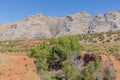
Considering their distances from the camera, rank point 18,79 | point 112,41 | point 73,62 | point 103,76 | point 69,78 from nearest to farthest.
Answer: point 18,79 → point 69,78 → point 103,76 → point 73,62 → point 112,41

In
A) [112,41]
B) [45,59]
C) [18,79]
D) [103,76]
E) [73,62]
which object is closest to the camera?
[18,79]

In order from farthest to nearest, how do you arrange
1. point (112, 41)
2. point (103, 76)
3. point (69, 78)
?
1. point (112, 41)
2. point (103, 76)
3. point (69, 78)

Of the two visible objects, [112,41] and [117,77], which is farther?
[112,41]

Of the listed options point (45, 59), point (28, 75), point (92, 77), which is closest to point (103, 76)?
point (92, 77)

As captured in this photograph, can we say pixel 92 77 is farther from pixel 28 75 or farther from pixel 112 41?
pixel 112 41

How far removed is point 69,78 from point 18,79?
15.5 metres

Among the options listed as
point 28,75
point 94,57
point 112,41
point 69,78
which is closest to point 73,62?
point 94,57

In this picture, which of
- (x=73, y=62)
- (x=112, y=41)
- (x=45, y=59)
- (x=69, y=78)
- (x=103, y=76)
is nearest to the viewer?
(x=69, y=78)

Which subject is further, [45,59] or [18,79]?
[45,59]

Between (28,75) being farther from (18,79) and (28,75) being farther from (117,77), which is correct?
(117,77)

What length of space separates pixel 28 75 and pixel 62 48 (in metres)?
26.2

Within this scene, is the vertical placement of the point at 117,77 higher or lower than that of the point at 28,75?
lower

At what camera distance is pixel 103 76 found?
3878 centimetres

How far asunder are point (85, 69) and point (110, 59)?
7.09 m
